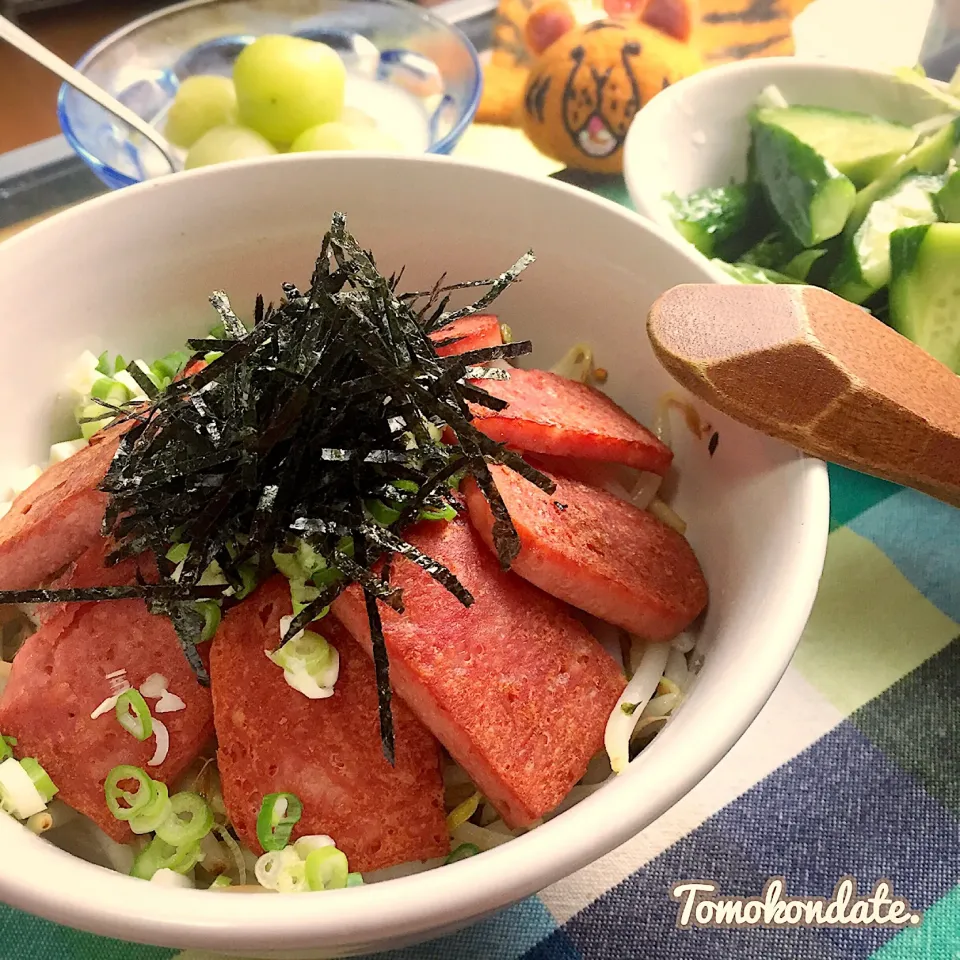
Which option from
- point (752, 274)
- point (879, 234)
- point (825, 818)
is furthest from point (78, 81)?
point (825, 818)

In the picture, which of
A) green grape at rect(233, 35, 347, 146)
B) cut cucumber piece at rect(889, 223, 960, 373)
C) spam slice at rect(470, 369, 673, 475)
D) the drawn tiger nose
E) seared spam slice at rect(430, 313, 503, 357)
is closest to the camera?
spam slice at rect(470, 369, 673, 475)

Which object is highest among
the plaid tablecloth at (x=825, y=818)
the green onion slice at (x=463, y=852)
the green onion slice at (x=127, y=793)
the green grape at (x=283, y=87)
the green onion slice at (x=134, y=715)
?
the green grape at (x=283, y=87)

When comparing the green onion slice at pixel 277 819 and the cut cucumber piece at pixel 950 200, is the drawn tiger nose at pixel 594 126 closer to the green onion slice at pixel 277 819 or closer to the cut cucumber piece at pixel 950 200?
the cut cucumber piece at pixel 950 200

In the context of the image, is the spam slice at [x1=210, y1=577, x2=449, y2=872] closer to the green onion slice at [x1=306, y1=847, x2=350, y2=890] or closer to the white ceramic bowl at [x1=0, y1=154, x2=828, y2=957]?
the green onion slice at [x1=306, y1=847, x2=350, y2=890]

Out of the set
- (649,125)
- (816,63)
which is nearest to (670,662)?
(649,125)

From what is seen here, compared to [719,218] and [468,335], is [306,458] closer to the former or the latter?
[468,335]

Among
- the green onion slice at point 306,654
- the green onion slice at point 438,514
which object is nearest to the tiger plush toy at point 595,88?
the green onion slice at point 438,514

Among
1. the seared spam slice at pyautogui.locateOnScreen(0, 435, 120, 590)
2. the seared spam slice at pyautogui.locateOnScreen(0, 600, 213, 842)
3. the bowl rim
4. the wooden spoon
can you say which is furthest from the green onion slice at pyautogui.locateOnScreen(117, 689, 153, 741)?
the bowl rim
